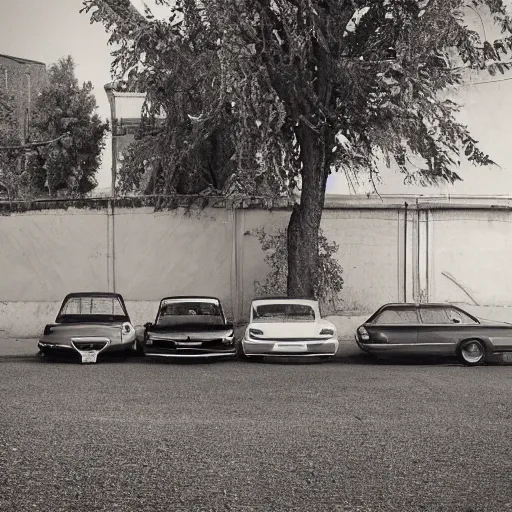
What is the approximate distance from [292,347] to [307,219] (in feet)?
12.4

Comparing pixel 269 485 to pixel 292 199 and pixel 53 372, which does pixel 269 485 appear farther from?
pixel 292 199

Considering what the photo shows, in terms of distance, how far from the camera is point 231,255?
20.9 meters

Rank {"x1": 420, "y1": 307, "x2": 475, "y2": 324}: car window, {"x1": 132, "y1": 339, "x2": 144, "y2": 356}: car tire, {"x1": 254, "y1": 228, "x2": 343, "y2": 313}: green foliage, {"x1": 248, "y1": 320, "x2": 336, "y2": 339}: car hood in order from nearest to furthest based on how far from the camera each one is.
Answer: {"x1": 248, "y1": 320, "x2": 336, "y2": 339}: car hood → {"x1": 420, "y1": 307, "x2": 475, "y2": 324}: car window → {"x1": 132, "y1": 339, "x2": 144, "y2": 356}: car tire → {"x1": 254, "y1": 228, "x2": 343, "y2": 313}: green foliage

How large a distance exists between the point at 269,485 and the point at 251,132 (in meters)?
11.6

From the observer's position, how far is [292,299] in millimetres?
17203

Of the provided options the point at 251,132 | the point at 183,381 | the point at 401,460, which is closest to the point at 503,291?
the point at 251,132

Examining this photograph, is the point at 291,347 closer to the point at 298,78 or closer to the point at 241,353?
the point at 241,353

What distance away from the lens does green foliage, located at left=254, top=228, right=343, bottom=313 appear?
66.8 feet

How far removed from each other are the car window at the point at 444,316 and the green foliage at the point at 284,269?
13.9 feet

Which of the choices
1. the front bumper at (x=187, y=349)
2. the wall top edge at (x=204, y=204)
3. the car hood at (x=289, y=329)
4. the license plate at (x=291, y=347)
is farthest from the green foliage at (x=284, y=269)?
the front bumper at (x=187, y=349)

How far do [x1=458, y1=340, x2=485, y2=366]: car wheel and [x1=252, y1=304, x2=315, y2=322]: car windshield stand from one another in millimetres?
2865

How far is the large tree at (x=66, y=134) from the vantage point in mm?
41062

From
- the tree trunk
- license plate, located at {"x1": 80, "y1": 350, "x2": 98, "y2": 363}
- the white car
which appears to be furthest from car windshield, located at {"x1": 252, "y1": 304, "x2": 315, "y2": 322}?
license plate, located at {"x1": 80, "y1": 350, "x2": 98, "y2": 363}

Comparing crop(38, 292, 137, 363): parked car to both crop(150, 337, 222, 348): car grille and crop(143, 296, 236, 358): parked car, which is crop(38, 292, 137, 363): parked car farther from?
crop(150, 337, 222, 348): car grille
